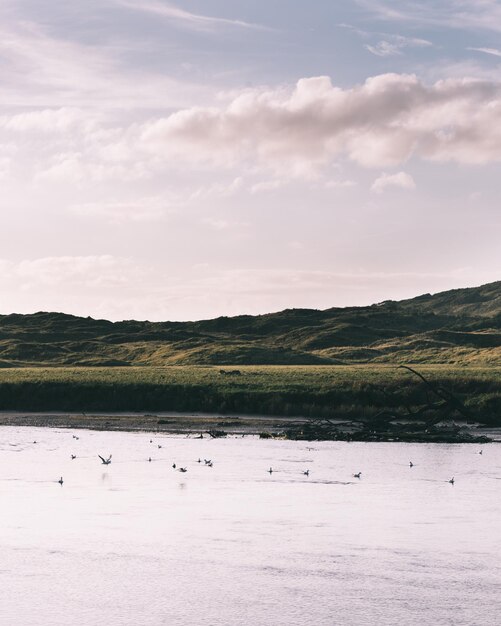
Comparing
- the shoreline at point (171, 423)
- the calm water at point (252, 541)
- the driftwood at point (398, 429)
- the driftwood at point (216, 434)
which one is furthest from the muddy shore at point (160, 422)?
the calm water at point (252, 541)

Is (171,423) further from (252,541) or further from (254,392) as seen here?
(252,541)

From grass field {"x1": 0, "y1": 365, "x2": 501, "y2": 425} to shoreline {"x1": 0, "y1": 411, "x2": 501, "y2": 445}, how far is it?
2005 millimetres

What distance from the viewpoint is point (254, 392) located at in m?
86.5

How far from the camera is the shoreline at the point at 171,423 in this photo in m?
71.2

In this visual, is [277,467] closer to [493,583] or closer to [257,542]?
[257,542]

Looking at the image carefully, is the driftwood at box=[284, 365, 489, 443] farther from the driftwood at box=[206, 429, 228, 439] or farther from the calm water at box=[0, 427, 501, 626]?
the calm water at box=[0, 427, 501, 626]

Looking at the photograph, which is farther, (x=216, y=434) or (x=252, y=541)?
(x=216, y=434)

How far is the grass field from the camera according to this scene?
81.2 meters

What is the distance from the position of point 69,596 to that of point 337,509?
1482 cm

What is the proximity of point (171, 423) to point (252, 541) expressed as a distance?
43.7 meters

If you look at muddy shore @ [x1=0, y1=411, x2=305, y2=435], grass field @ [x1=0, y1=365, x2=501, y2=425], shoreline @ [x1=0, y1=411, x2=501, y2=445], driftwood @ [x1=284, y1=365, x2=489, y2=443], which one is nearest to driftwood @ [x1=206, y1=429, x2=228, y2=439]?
shoreline @ [x1=0, y1=411, x2=501, y2=445]

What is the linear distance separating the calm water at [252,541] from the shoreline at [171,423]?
1514cm

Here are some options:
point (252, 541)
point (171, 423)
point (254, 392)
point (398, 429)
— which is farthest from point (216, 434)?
point (252, 541)

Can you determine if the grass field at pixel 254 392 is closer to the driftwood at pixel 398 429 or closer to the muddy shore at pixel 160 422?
the muddy shore at pixel 160 422
